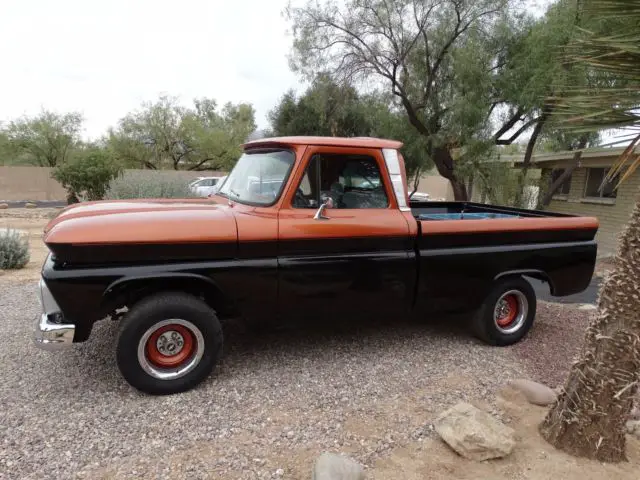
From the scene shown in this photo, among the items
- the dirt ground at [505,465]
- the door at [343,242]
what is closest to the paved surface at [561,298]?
the door at [343,242]

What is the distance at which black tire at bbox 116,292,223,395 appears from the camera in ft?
10.4

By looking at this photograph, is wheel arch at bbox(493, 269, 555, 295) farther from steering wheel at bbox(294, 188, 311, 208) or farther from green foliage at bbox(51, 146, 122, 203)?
green foliage at bbox(51, 146, 122, 203)

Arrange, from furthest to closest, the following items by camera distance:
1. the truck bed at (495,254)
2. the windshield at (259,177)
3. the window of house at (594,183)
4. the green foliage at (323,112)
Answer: the green foliage at (323,112)
the window of house at (594,183)
the truck bed at (495,254)
the windshield at (259,177)

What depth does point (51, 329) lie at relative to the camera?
10.1 feet

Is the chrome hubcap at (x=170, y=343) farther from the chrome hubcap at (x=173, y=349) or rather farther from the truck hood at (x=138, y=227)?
the truck hood at (x=138, y=227)

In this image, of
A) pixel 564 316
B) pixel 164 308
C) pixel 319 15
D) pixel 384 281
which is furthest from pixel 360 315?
pixel 319 15

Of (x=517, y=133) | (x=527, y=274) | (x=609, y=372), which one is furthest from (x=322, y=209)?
(x=517, y=133)

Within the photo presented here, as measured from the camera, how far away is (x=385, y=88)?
1427cm

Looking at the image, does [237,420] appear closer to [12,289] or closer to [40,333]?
[40,333]

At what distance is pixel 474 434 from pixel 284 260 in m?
1.87

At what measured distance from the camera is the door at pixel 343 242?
11.9 ft

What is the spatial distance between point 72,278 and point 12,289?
13.7 feet

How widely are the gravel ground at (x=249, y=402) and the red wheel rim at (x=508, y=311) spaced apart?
283 millimetres

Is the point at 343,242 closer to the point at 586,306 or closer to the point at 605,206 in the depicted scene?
the point at 586,306
